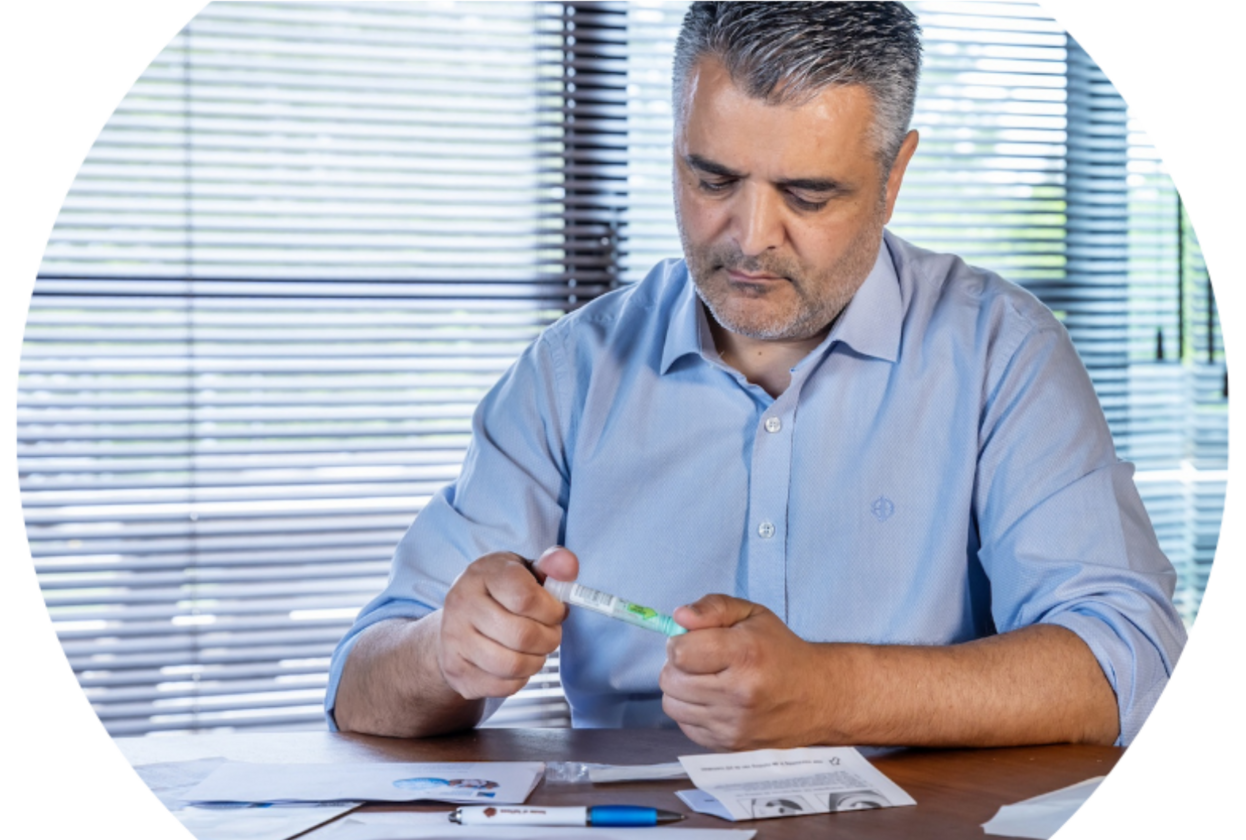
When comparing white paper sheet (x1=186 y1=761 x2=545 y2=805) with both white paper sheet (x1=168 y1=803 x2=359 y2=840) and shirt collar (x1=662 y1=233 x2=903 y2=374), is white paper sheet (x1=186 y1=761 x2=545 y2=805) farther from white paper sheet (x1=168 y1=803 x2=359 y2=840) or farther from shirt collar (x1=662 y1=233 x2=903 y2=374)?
shirt collar (x1=662 y1=233 x2=903 y2=374)

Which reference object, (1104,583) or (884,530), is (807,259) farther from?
(1104,583)

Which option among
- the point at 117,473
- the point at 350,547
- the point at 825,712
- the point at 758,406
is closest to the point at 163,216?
the point at 117,473

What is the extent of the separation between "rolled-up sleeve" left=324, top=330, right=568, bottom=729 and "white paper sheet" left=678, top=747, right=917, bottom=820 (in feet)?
1.46

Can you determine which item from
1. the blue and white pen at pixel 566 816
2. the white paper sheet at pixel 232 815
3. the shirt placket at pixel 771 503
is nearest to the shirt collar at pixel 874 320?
the shirt placket at pixel 771 503

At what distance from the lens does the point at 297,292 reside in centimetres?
282

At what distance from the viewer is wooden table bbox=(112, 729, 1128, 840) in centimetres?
106

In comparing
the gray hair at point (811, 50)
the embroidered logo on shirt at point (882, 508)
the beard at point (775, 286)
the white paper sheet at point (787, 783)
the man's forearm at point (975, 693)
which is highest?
the gray hair at point (811, 50)

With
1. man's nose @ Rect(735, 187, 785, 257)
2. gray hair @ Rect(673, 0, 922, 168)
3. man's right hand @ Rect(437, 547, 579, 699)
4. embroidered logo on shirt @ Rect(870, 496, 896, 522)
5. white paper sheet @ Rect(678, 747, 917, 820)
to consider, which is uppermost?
gray hair @ Rect(673, 0, 922, 168)

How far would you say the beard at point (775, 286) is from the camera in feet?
5.10

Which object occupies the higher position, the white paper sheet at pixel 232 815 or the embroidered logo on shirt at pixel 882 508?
the embroidered logo on shirt at pixel 882 508

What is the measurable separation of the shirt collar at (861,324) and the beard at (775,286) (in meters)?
0.03

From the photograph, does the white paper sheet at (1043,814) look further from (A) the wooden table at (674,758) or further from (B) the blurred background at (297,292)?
(B) the blurred background at (297,292)

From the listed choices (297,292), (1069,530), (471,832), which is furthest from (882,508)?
(297,292)

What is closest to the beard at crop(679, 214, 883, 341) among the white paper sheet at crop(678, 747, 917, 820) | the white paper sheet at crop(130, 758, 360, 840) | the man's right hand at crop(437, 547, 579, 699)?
the man's right hand at crop(437, 547, 579, 699)
